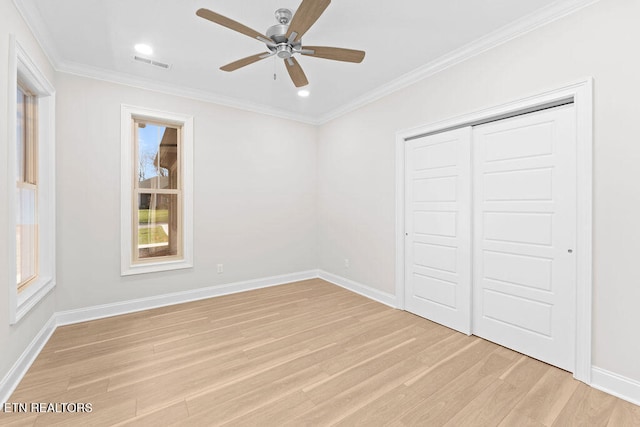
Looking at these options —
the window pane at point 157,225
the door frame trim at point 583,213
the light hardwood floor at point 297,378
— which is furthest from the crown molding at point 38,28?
the door frame trim at point 583,213

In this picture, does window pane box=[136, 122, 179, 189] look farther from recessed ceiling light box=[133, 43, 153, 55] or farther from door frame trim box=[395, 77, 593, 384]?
door frame trim box=[395, 77, 593, 384]

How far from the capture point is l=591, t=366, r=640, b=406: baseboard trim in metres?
1.84

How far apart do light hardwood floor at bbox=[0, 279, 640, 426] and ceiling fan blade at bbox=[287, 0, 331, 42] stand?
2.51m

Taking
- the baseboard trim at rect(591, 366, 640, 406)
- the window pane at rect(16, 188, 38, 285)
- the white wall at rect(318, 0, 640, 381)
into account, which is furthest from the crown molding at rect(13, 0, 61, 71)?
the baseboard trim at rect(591, 366, 640, 406)

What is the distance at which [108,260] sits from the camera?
3.24m

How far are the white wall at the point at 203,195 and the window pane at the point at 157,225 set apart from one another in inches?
12.0

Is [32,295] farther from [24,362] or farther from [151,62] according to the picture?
[151,62]

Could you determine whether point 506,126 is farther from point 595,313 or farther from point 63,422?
point 63,422

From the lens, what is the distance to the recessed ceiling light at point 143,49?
2719 mm

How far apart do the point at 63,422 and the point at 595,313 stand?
3.55m

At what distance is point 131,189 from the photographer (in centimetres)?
342

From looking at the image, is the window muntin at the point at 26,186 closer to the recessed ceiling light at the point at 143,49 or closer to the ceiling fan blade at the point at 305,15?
the recessed ceiling light at the point at 143,49

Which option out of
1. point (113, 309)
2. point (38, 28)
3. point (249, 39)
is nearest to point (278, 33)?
point (249, 39)

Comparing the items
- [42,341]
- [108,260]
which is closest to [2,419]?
[42,341]
